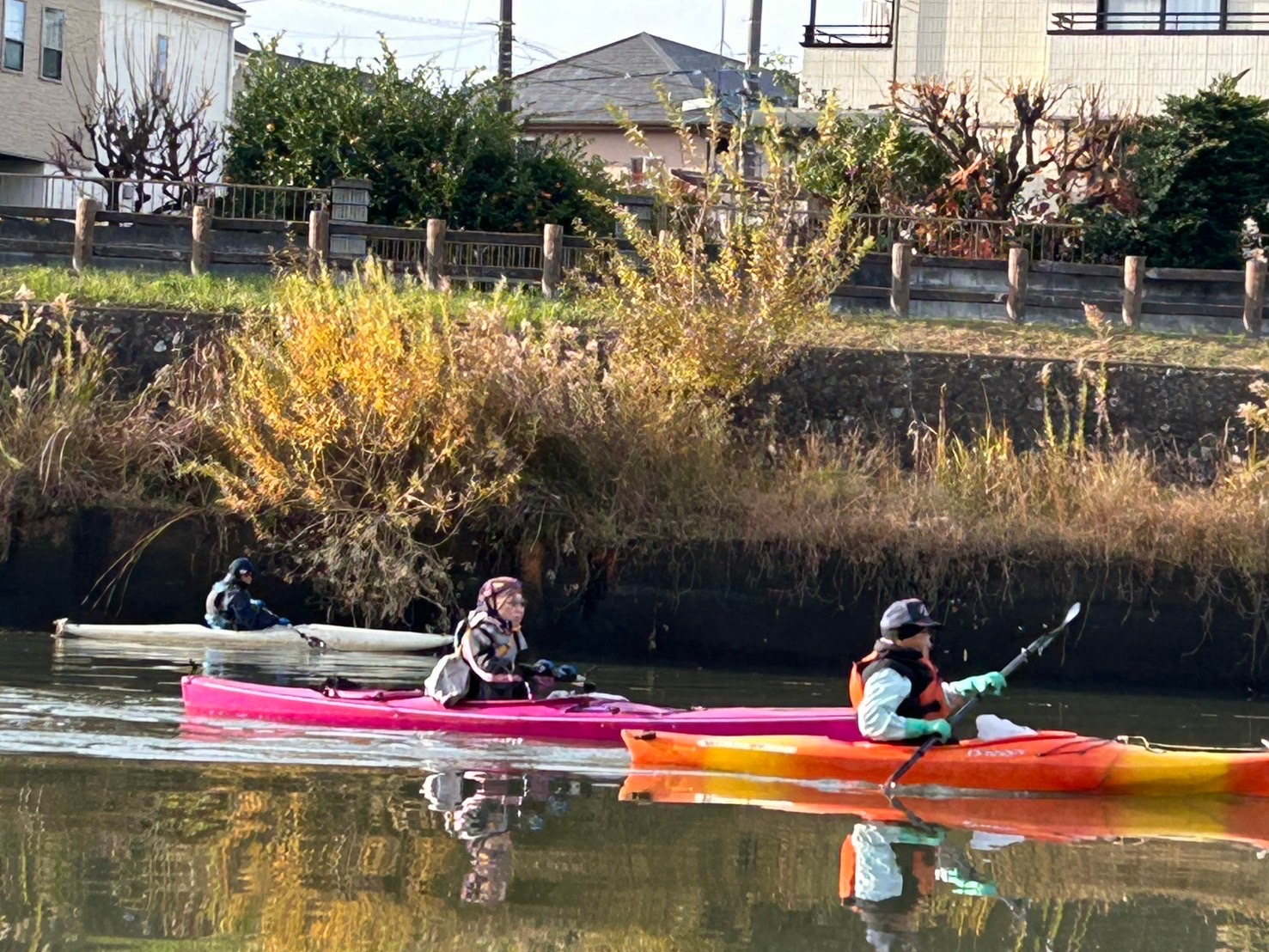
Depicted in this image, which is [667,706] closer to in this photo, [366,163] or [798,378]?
[798,378]

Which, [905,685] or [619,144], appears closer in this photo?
[905,685]

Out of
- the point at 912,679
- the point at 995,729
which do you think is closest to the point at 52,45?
the point at 912,679

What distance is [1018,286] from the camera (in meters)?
20.5

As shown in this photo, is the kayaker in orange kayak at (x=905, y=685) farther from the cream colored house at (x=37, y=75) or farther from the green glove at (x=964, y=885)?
the cream colored house at (x=37, y=75)

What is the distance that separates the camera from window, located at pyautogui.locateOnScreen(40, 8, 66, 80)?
32.5 metres

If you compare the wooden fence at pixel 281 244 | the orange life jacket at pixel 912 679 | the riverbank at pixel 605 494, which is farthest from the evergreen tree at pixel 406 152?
the orange life jacket at pixel 912 679

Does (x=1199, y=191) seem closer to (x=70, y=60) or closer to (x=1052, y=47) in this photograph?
(x=1052, y=47)

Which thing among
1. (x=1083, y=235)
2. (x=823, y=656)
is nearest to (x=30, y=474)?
(x=823, y=656)

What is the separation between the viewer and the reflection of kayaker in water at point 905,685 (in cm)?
1024

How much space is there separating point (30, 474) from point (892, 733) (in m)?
9.38

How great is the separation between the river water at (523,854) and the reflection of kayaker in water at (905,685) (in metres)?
0.42

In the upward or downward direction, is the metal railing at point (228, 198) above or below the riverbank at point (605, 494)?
above

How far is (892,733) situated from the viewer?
412 inches

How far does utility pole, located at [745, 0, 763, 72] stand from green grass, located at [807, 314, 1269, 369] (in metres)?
14.7
